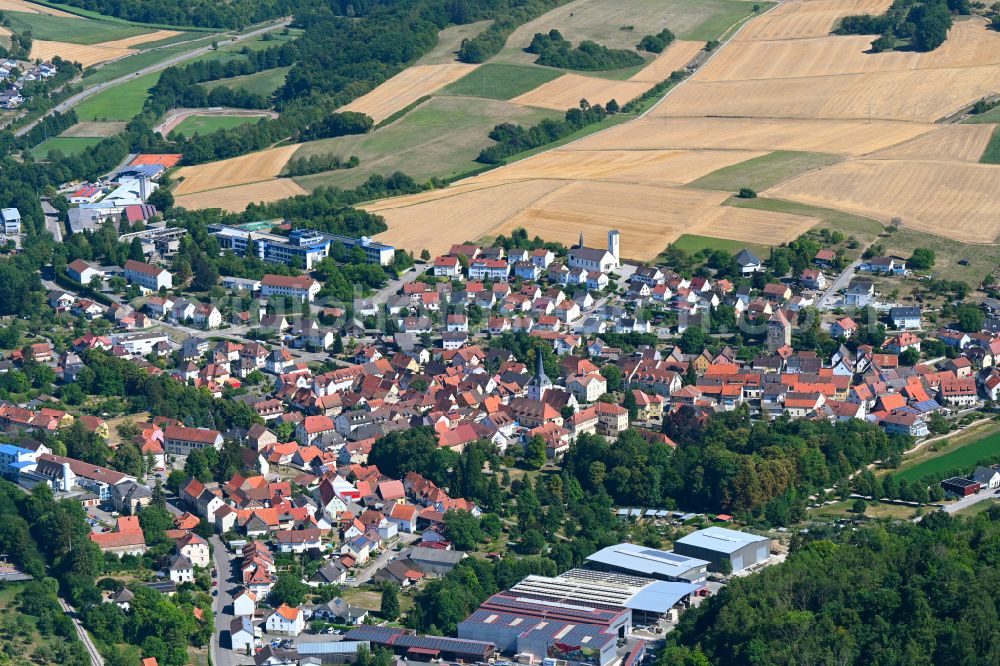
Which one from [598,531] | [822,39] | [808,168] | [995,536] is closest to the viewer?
[995,536]

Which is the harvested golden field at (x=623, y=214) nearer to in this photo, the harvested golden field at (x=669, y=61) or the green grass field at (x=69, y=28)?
the harvested golden field at (x=669, y=61)

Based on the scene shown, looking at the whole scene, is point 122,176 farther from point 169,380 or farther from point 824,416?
point 824,416

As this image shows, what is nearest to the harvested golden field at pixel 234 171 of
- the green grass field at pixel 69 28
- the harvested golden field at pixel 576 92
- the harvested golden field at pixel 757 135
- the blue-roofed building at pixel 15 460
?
the harvested golden field at pixel 576 92

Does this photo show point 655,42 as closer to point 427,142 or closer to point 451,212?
point 427,142

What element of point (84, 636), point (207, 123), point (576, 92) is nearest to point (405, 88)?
point (576, 92)

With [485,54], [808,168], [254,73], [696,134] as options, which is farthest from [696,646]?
[254,73]

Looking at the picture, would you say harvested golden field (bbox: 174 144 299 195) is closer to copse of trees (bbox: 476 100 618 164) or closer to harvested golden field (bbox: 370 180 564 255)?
harvested golden field (bbox: 370 180 564 255)
